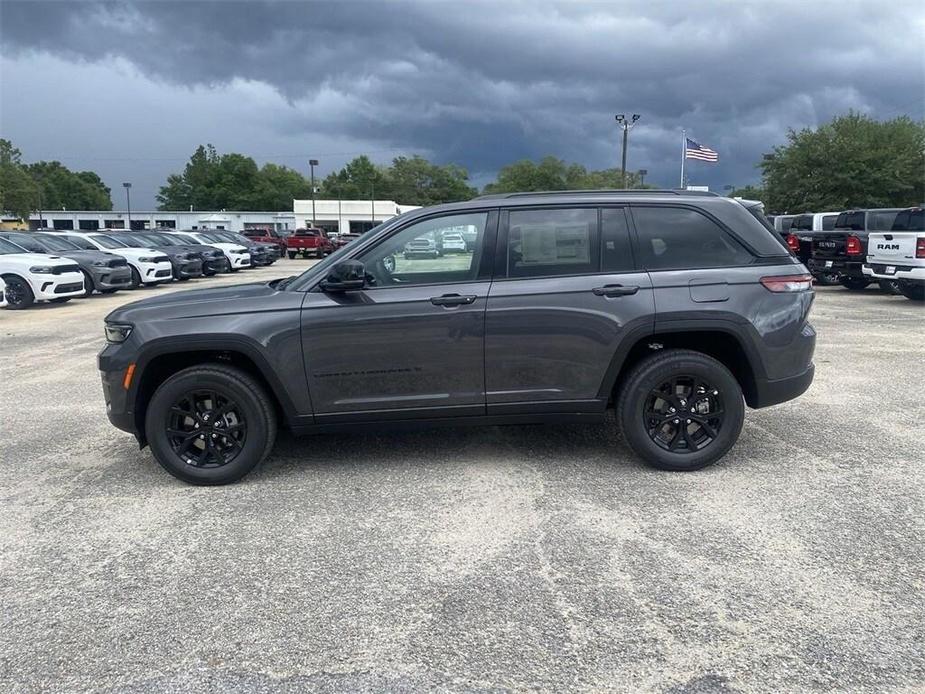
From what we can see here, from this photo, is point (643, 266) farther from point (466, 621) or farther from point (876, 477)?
point (466, 621)

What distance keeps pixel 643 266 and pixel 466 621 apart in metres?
2.57

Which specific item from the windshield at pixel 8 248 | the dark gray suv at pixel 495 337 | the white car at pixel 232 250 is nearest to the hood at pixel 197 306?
the dark gray suv at pixel 495 337

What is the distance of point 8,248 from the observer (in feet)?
50.1

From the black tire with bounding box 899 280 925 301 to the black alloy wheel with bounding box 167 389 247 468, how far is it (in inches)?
533

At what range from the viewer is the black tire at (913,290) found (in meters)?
13.6

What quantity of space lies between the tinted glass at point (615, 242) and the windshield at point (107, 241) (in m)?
19.1

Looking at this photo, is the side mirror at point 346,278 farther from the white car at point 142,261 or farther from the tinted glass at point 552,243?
the white car at point 142,261

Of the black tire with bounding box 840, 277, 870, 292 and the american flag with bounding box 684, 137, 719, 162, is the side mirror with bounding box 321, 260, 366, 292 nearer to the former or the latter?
the black tire with bounding box 840, 277, 870, 292

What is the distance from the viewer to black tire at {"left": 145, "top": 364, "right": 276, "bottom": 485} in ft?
14.1

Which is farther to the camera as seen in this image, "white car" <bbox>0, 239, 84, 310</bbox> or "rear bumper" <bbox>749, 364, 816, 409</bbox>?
"white car" <bbox>0, 239, 84, 310</bbox>

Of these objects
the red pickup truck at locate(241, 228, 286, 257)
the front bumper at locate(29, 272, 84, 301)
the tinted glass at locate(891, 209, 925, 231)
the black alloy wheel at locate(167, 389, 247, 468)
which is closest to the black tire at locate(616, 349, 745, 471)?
the black alloy wheel at locate(167, 389, 247, 468)

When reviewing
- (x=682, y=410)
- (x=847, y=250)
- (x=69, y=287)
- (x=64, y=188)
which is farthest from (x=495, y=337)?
(x=64, y=188)

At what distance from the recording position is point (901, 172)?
117 feet

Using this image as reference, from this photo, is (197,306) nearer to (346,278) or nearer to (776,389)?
(346,278)
